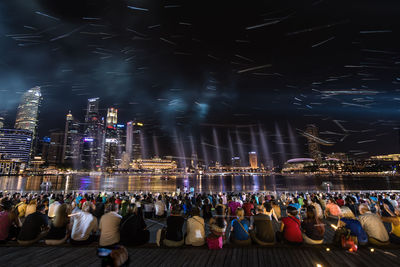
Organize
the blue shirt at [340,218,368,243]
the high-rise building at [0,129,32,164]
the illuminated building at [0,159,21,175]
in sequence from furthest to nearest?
the high-rise building at [0,129,32,164], the illuminated building at [0,159,21,175], the blue shirt at [340,218,368,243]

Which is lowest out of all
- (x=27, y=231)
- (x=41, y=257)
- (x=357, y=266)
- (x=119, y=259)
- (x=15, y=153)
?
(x=357, y=266)

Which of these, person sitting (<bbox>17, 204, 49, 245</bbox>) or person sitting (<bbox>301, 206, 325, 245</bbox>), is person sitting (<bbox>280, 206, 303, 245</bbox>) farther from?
person sitting (<bbox>17, 204, 49, 245</bbox>)

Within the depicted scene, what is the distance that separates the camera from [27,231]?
6516mm

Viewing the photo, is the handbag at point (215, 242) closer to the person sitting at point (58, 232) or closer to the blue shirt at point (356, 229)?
the blue shirt at point (356, 229)

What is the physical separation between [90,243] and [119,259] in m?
5.28

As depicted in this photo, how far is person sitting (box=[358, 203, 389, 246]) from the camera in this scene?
20.1 feet

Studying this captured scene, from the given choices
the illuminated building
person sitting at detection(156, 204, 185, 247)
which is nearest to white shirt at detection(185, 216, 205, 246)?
person sitting at detection(156, 204, 185, 247)

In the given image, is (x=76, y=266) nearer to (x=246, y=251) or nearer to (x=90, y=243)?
(x=90, y=243)

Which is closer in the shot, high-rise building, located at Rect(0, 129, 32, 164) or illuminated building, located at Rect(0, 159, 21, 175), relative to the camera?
illuminated building, located at Rect(0, 159, 21, 175)

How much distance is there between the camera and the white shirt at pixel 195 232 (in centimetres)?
636

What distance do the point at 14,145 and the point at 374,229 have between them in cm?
26169

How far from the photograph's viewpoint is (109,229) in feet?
19.3

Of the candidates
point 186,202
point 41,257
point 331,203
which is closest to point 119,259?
point 41,257

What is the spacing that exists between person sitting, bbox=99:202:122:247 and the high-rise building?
24805cm
